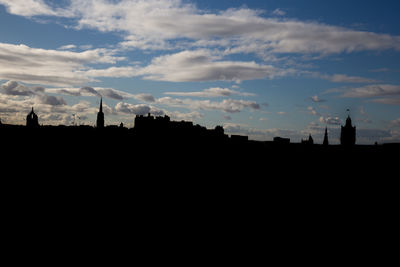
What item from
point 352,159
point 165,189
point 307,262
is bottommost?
point 307,262

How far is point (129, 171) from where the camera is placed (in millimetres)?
131625

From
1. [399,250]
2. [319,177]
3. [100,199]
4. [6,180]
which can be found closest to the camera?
[399,250]

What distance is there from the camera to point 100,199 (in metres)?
107

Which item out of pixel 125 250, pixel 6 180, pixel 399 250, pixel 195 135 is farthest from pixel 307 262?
pixel 195 135

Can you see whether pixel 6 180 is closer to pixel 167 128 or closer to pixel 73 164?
pixel 73 164

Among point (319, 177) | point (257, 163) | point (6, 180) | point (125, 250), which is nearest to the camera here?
point (125, 250)

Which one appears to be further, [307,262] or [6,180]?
[6,180]

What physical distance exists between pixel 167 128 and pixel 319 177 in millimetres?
71604

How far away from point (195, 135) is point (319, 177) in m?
56.0

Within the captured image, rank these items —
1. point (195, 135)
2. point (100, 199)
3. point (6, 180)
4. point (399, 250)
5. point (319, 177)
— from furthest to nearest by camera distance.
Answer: point (195, 135), point (319, 177), point (6, 180), point (100, 199), point (399, 250)

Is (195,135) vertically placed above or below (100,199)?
above

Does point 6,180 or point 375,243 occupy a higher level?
point 6,180

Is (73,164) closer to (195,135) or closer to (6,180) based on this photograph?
(6,180)

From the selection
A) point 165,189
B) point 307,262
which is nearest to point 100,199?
point 165,189
